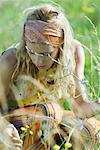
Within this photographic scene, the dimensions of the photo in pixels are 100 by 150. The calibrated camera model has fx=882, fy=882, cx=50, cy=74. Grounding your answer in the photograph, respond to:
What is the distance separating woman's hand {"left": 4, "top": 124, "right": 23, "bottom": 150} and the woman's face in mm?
321

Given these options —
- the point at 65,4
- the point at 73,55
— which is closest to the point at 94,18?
the point at 65,4

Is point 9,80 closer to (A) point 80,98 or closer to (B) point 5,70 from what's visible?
(B) point 5,70

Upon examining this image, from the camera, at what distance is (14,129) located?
13.2 feet

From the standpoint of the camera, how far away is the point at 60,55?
13.7 feet

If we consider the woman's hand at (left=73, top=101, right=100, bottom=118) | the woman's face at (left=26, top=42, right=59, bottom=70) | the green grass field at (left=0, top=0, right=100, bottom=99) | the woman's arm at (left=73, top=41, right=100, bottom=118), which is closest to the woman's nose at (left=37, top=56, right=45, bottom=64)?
the woman's face at (left=26, top=42, right=59, bottom=70)

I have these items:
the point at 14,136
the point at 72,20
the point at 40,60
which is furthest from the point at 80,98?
the point at 72,20

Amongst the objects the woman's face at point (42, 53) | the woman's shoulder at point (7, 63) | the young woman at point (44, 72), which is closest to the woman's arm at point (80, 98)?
the young woman at point (44, 72)

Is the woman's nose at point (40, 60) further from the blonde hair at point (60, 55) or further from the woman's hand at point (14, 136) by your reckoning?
the woman's hand at point (14, 136)

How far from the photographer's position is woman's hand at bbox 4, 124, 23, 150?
12.7 ft

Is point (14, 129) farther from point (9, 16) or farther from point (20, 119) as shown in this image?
point (9, 16)

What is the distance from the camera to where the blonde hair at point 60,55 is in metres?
4.14

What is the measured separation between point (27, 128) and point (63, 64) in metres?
0.37

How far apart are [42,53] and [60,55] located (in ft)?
0.54

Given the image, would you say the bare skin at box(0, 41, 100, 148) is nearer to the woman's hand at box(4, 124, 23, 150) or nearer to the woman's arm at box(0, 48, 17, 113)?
the woman's arm at box(0, 48, 17, 113)
